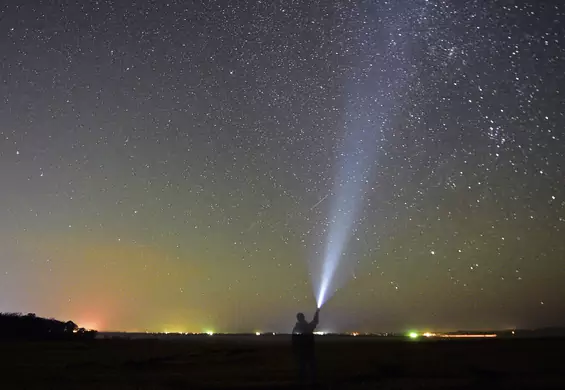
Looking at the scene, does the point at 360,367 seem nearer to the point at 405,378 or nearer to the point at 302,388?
the point at 405,378

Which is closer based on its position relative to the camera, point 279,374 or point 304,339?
point 304,339

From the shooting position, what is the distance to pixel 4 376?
20.2m

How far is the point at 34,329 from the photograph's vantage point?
6950cm

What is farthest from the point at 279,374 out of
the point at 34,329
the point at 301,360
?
the point at 34,329

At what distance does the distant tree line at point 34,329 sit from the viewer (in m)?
66.1

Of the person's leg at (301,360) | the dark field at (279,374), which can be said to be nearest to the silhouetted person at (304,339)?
the person's leg at (301,360)

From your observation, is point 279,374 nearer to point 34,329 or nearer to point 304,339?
point 304,339

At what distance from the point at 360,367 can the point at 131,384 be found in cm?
1063

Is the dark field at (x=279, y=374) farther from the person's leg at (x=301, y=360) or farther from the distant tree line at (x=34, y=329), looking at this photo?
the distant tree line at (x=34, y=329)

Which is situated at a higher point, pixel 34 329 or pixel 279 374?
pixel 34 329

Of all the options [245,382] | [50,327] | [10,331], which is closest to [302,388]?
[245,382]

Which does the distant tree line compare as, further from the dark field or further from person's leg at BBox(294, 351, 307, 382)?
person's leg at BBox(294, 351, 307, 382)

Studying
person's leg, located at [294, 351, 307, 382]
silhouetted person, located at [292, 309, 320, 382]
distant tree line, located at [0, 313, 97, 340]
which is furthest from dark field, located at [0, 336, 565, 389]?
distant tree line, located at [0, 313, 97, 340]

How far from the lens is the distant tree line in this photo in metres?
66.1
